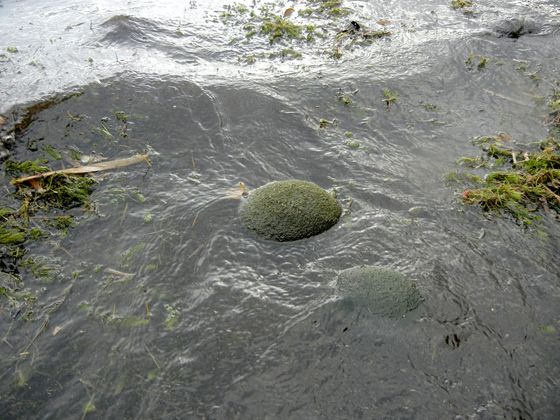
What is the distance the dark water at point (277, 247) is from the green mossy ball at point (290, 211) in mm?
135

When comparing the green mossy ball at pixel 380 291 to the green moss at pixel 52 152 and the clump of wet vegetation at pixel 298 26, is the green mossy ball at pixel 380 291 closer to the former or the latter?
the green moss at pixel 52 152

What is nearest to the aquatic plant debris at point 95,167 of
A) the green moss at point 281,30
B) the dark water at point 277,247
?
the dark water at point 277,247

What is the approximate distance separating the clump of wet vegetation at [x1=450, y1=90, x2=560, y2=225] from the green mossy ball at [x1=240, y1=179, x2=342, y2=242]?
5.32ft

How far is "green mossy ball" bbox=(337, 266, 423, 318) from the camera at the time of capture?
3889 mm

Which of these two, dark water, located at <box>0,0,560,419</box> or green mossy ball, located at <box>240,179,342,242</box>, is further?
green mossy ball, located at <box>240,179,342,242</box>

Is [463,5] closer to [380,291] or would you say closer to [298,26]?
[298,26]

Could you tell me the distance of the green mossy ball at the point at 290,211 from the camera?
4.64 m

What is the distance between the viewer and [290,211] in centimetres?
470

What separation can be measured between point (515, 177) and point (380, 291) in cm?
245

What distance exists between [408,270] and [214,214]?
7.09ft

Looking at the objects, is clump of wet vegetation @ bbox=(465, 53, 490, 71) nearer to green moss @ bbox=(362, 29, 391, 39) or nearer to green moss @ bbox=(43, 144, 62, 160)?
green moss @ bbox=(362, 29, 391, 39)

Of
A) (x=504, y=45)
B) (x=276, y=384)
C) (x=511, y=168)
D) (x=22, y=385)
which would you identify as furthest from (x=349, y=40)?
(x=22, y=385)

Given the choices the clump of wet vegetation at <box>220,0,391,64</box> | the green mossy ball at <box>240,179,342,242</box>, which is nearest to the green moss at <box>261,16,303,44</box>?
the clump of wet vegetation at <box>220,0,391,64</box>

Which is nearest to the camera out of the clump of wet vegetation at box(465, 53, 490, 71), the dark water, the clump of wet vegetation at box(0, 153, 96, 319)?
the dark water
